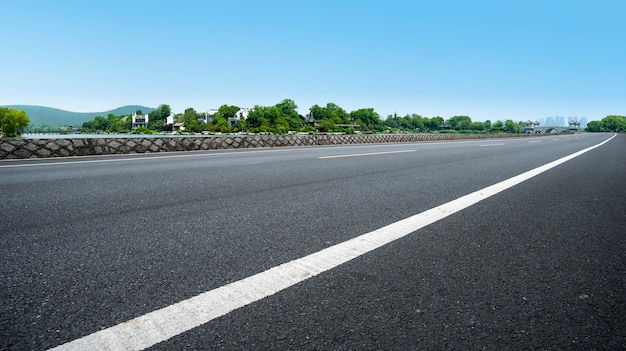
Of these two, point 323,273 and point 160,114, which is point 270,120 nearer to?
point 160,114

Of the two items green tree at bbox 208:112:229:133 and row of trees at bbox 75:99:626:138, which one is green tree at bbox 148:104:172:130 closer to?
row of trees at bbox 75:99:626:138

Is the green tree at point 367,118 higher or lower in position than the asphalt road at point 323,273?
higher

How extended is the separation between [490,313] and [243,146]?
56.1 ft

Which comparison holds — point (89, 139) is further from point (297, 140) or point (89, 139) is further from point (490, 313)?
point (490, 313)

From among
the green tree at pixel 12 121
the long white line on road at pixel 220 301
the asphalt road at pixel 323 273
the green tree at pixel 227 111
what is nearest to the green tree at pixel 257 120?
the green tree at pixel 227 111

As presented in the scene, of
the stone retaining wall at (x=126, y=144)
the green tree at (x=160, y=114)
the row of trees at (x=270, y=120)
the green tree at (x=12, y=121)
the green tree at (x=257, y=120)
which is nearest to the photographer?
the stone retaining wall at (x=126, y=144)

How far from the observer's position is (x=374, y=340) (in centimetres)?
143

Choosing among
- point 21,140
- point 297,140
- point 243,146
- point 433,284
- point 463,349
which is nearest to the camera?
point 463,349

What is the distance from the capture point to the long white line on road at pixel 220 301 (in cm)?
138

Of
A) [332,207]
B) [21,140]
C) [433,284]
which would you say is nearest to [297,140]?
[21,140]

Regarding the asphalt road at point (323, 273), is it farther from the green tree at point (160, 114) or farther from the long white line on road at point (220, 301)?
the green tree at point (160, 114)

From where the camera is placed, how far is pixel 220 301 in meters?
1.70

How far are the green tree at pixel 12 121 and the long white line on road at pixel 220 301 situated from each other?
471 feet

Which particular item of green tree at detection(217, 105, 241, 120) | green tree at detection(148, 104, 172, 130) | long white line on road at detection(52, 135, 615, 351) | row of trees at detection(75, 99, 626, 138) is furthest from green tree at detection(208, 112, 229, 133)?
long white line on road at detection(52, 135, 615, 351)
